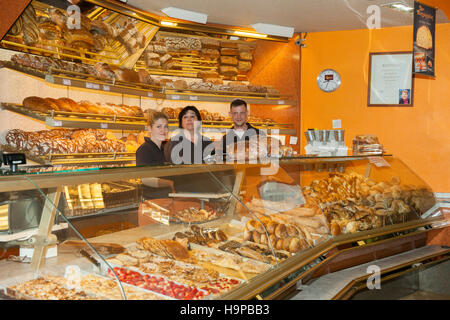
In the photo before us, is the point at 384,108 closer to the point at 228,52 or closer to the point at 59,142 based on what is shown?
the point at 228,52

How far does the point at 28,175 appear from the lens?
1524 millimetres

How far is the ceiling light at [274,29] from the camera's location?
238 inches

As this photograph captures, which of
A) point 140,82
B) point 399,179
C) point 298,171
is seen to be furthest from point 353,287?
point 140,82

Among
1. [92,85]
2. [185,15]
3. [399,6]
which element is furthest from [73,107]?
[399,6]

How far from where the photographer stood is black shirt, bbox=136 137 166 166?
3.41 meters

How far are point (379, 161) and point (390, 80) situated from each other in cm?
290

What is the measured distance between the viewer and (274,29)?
6164mm

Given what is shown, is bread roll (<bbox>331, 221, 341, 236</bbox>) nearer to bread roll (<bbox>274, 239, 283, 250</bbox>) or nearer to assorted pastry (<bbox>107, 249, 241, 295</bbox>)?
bread roll (<bbox>274, 239, 283, 250</bbox>)

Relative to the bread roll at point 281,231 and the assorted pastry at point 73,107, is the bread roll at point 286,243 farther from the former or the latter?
the assorted pastry at point 73,107

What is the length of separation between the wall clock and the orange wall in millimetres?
71

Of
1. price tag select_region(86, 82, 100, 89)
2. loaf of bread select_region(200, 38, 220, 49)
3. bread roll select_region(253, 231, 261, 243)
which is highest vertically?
loaf of bread select_region(200, 38, 220, 49)

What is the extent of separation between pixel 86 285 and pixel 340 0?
182 inches

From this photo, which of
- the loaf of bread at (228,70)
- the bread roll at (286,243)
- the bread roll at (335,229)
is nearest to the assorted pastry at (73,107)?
the loaf of bread at (228,70)

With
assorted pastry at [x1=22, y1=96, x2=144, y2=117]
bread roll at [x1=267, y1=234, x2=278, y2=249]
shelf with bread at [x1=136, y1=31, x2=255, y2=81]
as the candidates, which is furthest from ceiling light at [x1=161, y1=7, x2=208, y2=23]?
bread roll at [x1=267, y1=234, x2=278, y2=249]
